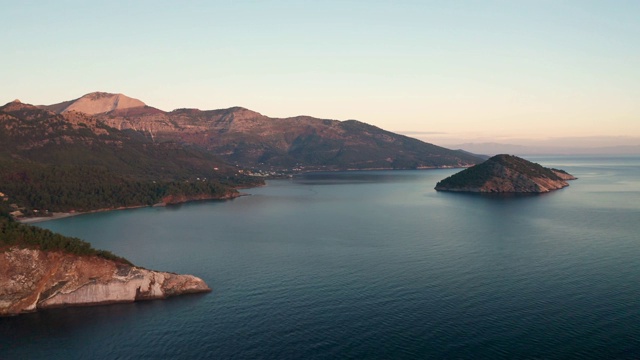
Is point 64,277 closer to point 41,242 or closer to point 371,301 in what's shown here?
point 41,242

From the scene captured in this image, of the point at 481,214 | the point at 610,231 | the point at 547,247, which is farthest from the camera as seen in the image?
the point at 481,214

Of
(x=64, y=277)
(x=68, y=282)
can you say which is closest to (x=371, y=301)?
(x=68, y=282)

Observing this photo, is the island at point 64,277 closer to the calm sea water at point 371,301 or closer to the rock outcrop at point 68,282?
the rock outcrop at point 68,282

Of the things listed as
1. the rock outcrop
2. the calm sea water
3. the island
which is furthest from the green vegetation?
the calm sea water

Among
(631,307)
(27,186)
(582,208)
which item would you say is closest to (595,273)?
(631,307)

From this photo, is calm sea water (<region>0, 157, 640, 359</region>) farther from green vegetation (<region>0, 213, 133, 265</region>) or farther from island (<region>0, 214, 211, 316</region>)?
green vegetation (<region>0, 213, 133, 265</region>)

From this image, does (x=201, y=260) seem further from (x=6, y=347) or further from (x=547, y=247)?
(x=547, y=247)
